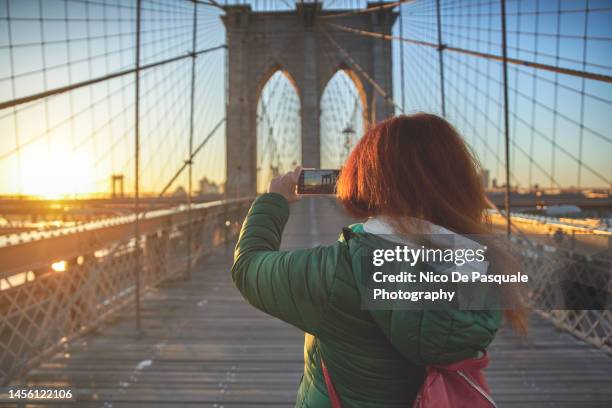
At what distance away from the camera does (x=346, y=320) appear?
0.60 metres

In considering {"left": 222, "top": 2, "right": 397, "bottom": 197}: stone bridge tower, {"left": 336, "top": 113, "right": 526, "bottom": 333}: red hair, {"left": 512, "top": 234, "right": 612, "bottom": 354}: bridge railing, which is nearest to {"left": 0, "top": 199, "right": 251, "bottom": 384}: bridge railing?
{"left": 336, "top": 113, "right": 526, "bottom": 333}: red hair

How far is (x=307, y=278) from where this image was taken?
583 millimetres

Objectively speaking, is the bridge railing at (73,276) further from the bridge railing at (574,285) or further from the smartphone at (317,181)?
the bridge railing at (574,285)

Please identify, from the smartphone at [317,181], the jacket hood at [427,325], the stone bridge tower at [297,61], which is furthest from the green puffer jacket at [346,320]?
the stone bridge tower at [297,61]

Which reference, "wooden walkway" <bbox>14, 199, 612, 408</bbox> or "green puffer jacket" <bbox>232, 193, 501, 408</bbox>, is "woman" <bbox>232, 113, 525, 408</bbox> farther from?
"wooden walkway" <bbox>14, 199, 612, 408</bbox>

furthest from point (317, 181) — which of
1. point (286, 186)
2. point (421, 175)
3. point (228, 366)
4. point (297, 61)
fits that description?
point (297, 61)

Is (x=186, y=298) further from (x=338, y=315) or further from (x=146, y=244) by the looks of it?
(x=338, y=315)

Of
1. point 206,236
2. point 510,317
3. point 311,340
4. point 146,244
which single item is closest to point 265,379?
point 311,340

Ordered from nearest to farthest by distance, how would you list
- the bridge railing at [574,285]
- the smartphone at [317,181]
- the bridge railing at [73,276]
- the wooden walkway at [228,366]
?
the smartphone at [317,181] → the wooden walkway at [228,366] → the bridge railing at [73,276] → the bridge railing at [574,285]

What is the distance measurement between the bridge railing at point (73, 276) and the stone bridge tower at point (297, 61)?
24.2ft

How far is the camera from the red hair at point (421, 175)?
1.97 ft

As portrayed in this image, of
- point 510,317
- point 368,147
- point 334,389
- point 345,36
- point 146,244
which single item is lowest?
point 146,244

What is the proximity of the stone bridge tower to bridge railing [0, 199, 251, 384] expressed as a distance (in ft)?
24.2

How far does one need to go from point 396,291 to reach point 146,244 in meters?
3.42
